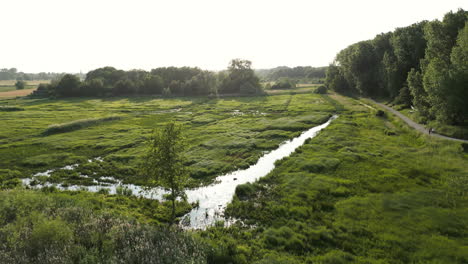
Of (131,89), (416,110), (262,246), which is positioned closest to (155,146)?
(262,246)

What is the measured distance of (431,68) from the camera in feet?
177

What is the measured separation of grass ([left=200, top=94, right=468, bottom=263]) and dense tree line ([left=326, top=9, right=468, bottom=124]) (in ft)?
37.5

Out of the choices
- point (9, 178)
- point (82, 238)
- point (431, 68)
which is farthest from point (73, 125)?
point (431, 68)

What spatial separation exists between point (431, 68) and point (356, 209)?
45820 mm

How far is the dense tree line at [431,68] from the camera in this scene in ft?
160

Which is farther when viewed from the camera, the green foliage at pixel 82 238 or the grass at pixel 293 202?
the grass at pixel 293 202

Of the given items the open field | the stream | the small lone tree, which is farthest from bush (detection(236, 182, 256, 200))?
the small lone tree

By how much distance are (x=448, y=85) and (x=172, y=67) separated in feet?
597

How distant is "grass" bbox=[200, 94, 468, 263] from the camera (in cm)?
2061

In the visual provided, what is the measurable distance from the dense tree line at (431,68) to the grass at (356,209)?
11443 mm

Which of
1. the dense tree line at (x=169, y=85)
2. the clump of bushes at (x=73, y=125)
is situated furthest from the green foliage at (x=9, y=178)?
the dense tree line at (x=169, y=85)

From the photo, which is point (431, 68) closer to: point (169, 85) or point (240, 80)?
point (240, 80)

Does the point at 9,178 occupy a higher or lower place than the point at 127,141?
lower

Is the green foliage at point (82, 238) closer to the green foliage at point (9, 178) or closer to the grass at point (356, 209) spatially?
the grass at point (356, 209)
